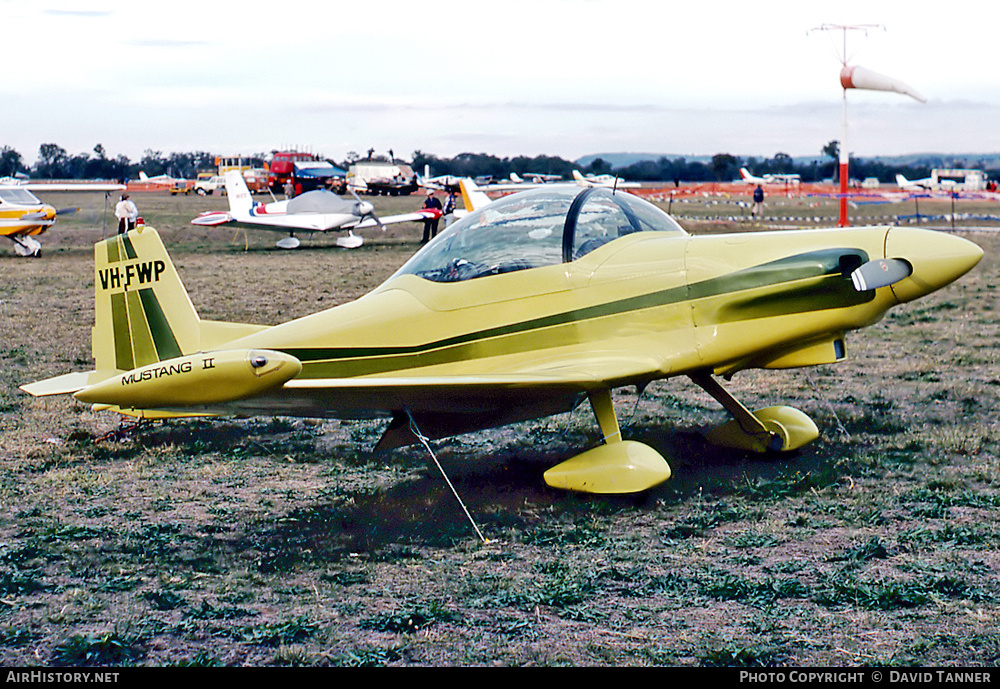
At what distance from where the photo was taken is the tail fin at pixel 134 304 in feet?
21.3

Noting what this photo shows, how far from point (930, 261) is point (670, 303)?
1.52 m

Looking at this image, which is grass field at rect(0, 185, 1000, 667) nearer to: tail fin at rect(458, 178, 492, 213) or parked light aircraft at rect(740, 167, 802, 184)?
tail fin at rect(458, 178, 492, 213)

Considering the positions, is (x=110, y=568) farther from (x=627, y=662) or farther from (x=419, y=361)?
(x=627, y=662)

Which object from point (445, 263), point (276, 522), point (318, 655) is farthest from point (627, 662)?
point (445, 263)

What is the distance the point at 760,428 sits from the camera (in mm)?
6562

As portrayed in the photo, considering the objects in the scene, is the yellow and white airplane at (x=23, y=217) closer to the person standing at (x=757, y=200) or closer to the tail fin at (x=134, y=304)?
the tail fin at (x=134, y=304)

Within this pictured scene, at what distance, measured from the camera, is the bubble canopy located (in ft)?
19.7

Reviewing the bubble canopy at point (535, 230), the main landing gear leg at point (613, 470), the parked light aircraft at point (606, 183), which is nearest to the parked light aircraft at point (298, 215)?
the parked light aircraft at point (606, 183)

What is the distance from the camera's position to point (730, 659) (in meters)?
3.61

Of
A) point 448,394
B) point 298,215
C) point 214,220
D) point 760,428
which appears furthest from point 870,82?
point 448,394

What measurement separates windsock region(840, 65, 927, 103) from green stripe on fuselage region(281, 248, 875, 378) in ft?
65.9

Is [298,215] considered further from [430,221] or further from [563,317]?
[563,317]

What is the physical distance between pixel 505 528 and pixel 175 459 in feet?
9.25

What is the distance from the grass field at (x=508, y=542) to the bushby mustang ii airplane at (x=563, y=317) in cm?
50
